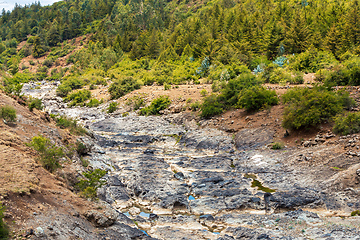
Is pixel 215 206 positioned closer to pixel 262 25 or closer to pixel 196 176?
pixel 196 176

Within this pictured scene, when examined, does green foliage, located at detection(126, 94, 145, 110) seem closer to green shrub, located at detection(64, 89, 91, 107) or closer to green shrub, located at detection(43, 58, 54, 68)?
green shrub, located at detection(64, 89, 91, 107)

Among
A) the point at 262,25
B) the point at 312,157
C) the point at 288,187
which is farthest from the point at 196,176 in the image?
the point at 262,25

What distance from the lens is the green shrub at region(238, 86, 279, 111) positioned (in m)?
20.4

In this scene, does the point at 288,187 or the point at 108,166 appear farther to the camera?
the point at 108,166

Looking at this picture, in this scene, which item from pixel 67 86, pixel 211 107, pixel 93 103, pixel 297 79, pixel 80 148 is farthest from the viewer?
pixel 67 86

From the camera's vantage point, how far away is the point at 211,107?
22594mm

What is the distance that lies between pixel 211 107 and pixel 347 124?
10091 millimetres

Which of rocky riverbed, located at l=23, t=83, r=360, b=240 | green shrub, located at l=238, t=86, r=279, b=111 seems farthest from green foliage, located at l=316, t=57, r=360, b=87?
rocky riverbed, located at l=23, t=83, r=360, b=240

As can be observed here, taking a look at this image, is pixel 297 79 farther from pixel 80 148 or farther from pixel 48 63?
pixel 48 63

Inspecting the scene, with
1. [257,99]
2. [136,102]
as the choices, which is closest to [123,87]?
[136,102]

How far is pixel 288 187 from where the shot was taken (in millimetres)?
11688

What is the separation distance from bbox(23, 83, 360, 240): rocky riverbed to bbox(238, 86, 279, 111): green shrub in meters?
2.42

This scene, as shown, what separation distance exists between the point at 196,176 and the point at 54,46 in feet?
345

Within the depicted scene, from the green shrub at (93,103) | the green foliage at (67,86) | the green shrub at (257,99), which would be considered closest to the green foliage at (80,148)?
the green shrub at (257,99)
